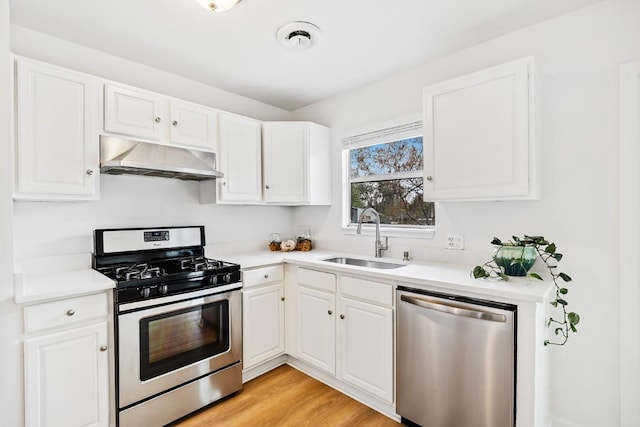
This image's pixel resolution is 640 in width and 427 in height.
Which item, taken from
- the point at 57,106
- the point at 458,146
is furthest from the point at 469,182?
the point at 57,106

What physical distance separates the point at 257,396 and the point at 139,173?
6.02 ft

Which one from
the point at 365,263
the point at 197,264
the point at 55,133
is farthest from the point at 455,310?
the point at 55,133

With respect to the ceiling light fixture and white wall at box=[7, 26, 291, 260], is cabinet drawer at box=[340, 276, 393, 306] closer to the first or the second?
white wall at box=[7, 26, 291, 260]

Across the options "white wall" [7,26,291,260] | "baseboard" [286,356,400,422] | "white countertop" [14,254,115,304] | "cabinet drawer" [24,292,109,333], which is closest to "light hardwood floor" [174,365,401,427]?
"baseboard" [286,356,400,422]

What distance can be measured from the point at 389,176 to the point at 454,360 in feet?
5.19

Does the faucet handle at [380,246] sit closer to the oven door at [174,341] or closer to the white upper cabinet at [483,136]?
the white upper cabinet at [483,136]

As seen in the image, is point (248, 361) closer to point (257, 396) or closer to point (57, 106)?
point (257, 396)

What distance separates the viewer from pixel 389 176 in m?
2.89

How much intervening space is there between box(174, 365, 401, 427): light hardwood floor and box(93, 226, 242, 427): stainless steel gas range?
99 millimetres

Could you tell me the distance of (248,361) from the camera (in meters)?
2.50

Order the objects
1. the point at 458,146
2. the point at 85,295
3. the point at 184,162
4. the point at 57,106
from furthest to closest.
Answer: the point at 184,162 < the point at 458,146 < the point at 57,106 < the point at 85,295

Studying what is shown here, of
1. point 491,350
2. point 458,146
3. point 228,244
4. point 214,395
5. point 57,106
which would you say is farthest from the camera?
point 228,244

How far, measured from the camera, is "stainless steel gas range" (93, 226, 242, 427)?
1.89 m

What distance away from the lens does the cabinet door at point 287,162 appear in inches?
119
